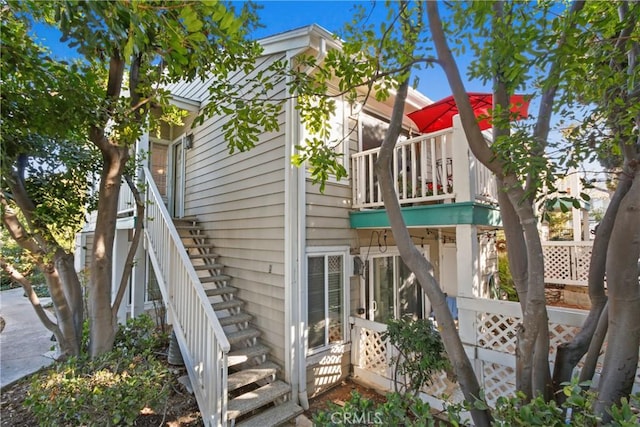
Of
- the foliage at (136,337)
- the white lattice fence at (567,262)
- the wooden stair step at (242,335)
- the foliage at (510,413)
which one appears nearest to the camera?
the foliage at (510,413)

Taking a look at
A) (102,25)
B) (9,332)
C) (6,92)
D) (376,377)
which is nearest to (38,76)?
(6,92)

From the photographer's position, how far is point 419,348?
3.71 meters

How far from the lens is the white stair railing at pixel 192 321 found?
3.54 metres

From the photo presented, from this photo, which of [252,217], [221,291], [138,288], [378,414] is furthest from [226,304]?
[378,414]

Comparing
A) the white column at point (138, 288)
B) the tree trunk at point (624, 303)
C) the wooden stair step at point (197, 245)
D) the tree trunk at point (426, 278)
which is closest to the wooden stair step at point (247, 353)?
the wooden stair step at point (197, 245)

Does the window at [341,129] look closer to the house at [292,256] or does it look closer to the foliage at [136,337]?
the house at [292,256]

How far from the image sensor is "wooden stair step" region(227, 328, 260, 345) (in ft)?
15.3

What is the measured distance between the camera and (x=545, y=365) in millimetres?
2262

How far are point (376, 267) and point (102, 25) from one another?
527cm

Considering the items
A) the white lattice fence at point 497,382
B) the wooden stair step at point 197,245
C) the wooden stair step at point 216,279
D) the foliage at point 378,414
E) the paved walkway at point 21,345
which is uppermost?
the wooden stair step at point 197,245

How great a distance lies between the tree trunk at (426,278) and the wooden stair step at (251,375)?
284cm

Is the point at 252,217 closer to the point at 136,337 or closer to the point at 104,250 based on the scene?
the point at 104,250

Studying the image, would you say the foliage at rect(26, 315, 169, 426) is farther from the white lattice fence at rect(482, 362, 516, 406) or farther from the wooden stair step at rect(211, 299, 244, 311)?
the white lattice fence at rect(482, 362, 516, 406)

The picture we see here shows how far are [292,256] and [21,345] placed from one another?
730cm
